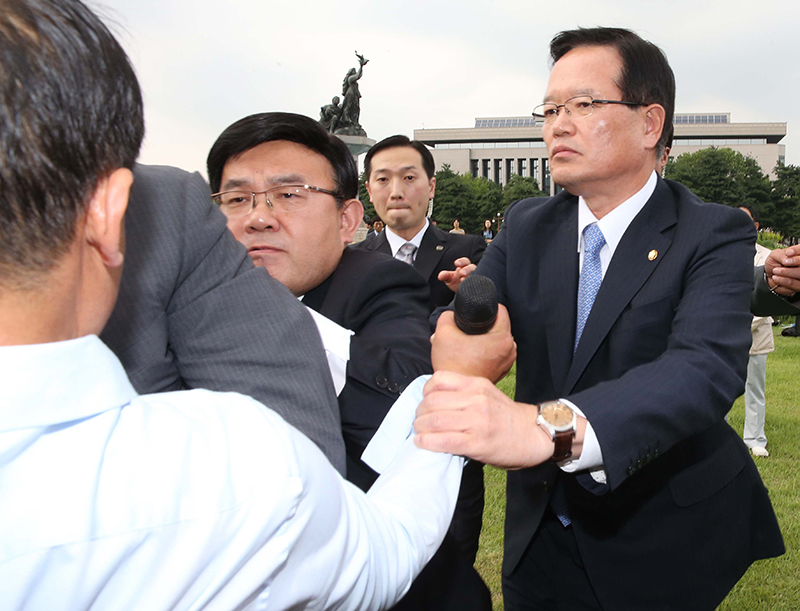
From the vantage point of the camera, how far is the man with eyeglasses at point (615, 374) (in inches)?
62.2

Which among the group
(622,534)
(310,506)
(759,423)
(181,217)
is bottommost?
(759,423)

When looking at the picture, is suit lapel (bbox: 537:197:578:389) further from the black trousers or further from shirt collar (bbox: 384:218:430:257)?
shirt collar (bbox: 384:218:430:257)

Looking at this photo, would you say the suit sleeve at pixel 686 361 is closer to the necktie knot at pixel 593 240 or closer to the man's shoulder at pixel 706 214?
the man's shoulder at pixel 706 214

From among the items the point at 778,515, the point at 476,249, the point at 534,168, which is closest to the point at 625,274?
the point at 476,249

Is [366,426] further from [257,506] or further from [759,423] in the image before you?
[759,423]

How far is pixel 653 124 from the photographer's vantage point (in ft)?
7.42

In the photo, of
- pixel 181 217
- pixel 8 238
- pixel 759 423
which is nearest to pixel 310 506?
pixel 8 238

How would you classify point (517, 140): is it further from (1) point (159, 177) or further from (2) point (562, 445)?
(1) point (159, 177)

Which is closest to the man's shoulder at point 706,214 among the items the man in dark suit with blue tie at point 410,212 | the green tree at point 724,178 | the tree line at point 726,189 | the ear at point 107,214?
the ear at point 107,214

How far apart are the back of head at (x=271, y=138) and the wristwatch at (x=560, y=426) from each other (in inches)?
45.6

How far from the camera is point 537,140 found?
9894 centimetres

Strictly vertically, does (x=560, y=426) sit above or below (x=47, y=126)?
below

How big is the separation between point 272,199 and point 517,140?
10125 centimetres

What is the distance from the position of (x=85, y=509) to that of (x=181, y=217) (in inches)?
27.6
